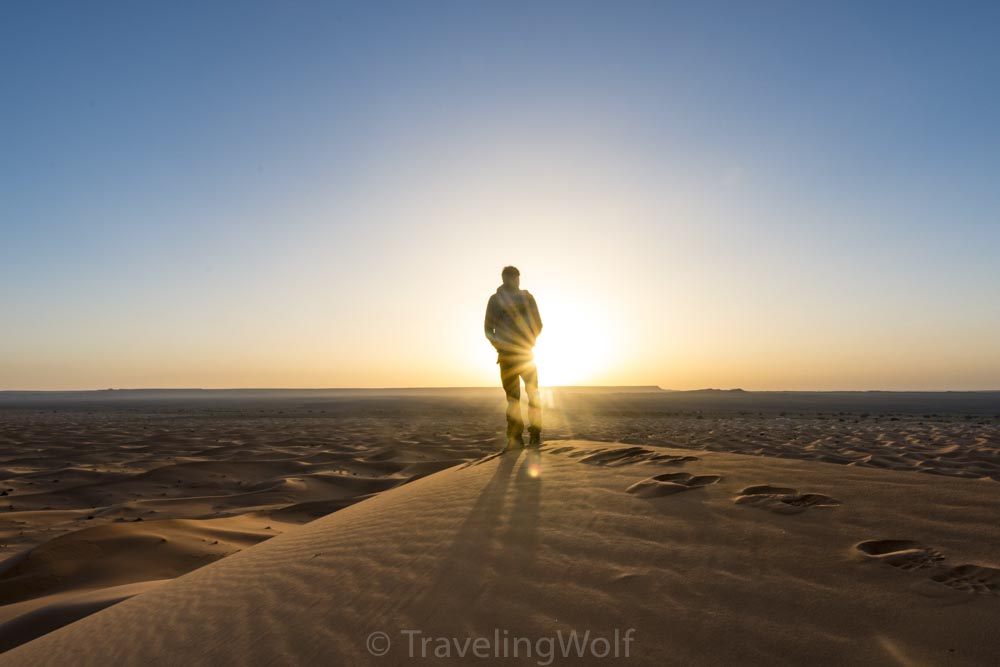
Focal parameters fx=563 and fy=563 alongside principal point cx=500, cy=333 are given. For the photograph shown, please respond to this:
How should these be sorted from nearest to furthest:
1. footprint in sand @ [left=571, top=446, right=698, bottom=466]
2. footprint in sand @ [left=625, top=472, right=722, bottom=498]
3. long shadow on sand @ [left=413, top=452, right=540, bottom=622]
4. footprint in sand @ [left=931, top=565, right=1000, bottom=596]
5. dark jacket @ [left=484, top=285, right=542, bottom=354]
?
footprint in sand @ [left=931, top=565, right=1000, bottom=596] < long shadow on sand @ [left=413, top=452, right=540, bottom=622] < footprint in sand @ [left=625, top=472, right=722, bottom=498] < footprint in sand @ [left=571, top=446, right=698, bottom=466] < dark jacket @ [left=484, top=285, right=542, bottom=354]

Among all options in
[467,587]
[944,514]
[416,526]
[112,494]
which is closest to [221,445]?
[112,494]

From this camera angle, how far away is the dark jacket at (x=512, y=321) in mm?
5891

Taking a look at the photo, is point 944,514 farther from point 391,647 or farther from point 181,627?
point 181,627

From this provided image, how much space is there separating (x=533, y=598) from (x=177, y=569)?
327 centimetres

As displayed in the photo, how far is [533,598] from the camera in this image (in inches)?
67.3

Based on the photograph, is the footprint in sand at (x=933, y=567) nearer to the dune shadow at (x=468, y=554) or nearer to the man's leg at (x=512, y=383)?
the dune shadow at (x=468, y=554)

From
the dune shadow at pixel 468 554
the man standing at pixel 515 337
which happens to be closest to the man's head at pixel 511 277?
the man standing at pixel 515 337

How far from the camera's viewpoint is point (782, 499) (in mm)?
2385

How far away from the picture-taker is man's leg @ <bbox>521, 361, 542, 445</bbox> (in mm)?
5785

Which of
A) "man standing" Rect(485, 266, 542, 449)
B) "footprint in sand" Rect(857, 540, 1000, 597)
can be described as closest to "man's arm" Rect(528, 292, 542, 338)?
"man standing" Rect(485, 266, 542, 449)

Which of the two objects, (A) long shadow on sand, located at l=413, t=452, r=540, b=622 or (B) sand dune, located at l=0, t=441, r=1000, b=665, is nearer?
(B) sand dune, located at l=0, t=441, r=1000, b=665

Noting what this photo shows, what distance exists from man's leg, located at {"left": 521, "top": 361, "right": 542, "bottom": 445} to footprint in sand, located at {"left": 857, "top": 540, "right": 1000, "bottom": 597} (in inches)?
156

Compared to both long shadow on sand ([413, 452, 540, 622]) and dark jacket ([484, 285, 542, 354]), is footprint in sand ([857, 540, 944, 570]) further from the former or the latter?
dark jacket ([484, 285, 542, 354])

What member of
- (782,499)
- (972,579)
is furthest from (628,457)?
(972,579)
